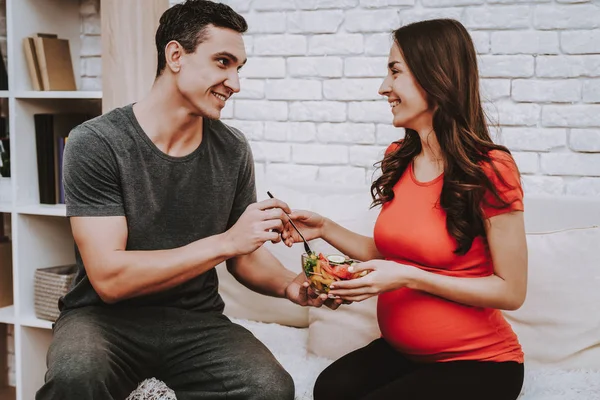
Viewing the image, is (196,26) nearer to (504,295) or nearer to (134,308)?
(134,308)

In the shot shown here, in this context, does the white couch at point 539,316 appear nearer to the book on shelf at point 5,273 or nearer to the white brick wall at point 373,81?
the white brick wall at point 373,81

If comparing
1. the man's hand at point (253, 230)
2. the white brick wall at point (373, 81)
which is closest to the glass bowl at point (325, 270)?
the man's hand at point (253, 230)

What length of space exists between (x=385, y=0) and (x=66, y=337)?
1.54 m

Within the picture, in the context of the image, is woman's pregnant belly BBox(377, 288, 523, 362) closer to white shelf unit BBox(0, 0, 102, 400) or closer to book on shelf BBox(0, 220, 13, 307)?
white shelf unit BBox(0, 0, 102, 400)

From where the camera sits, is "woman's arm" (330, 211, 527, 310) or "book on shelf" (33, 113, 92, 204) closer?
"woman's arm" (330, 211, 527, 310)

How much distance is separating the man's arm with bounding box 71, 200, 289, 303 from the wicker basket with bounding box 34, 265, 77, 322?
38.4 inches

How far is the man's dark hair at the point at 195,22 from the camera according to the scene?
184cm

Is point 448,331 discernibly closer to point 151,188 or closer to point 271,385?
point 271,385

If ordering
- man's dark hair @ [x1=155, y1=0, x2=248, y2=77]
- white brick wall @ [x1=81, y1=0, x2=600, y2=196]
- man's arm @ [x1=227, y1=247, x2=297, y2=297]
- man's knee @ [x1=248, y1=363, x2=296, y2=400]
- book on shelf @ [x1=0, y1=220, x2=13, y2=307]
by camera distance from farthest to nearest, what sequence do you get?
book on shelf @ [x1=0, y1=220, x2=13, y2=307] < white brick wall @ [x1=81, y1=0, x2=600, y2=196] < man's arm @ [x1=227, y1=247, x2=297, y2=297] < man's dark hair @ [x1=155, y1=0, x2=248, y2=77] < man's knee @ [x1=248, y1=363, x2=296, y2=400]

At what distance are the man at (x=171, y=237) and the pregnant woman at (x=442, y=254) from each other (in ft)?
0.60

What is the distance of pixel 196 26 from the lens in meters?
1.84

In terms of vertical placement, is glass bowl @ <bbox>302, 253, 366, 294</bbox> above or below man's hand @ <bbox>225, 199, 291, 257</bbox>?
below

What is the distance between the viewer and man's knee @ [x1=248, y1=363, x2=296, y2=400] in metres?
1.64

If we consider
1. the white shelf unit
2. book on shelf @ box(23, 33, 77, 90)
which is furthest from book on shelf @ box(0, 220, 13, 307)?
book on shelf @ box(23, 33, 77, 90)
